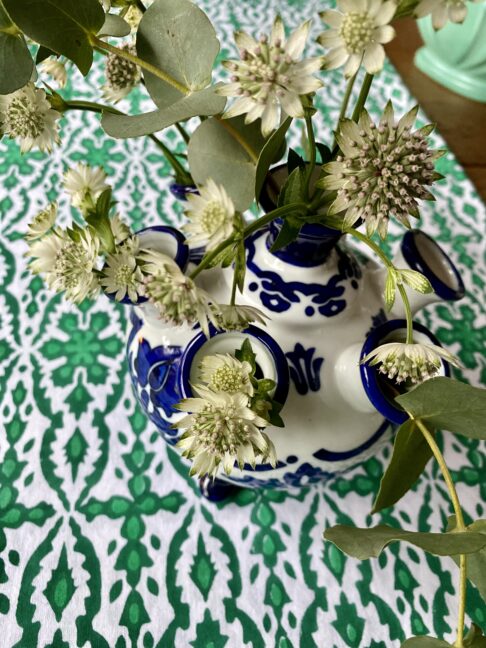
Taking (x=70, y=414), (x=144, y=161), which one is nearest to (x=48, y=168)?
(x=144, y=161)

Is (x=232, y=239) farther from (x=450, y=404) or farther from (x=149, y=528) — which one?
(x=149, y=528)

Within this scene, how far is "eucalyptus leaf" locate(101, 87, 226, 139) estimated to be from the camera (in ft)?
0.71

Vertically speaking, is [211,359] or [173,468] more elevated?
[211,359]

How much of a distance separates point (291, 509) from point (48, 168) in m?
0.48

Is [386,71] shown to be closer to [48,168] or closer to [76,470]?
[48,168]

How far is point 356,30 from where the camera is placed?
178 mm

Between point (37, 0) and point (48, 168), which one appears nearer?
point (37, 0)

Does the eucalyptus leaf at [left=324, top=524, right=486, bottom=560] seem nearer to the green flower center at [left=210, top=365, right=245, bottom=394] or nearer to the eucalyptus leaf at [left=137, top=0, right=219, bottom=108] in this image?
the green flower center at [left=210, top=365, right=245, bottom=394]

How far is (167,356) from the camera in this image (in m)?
0.35

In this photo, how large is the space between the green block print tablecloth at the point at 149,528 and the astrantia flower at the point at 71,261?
243 millimetres

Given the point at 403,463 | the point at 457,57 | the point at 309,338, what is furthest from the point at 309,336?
the point at 457,57

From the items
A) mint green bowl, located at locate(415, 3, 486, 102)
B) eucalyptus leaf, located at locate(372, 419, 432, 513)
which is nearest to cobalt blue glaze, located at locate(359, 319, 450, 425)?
eucalyptus leaf, located at locate(372, 419, 432, 513)

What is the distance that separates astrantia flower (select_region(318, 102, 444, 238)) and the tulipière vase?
0.09 metres

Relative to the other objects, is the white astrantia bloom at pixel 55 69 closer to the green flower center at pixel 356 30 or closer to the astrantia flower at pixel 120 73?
the astrantia flower at pixel 120 73
